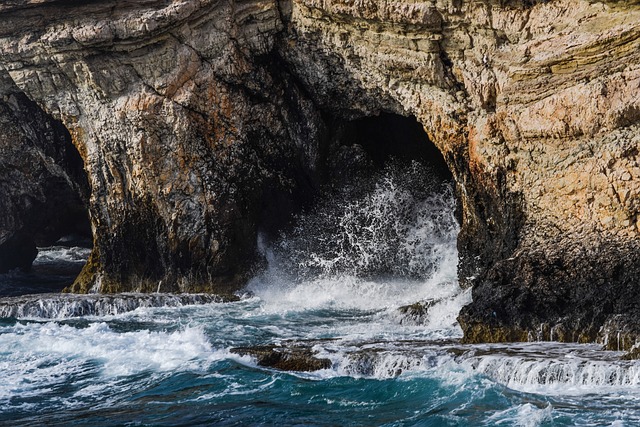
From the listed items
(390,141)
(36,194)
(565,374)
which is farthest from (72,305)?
(565,374)

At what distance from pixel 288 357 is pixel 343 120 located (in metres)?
9.71

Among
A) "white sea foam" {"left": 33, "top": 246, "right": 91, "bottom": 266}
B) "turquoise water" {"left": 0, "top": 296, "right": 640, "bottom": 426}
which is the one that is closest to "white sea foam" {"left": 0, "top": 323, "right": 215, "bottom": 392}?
"turquoise water" {"left": 0, "top": 296, "right": 640, "bottom": 426}

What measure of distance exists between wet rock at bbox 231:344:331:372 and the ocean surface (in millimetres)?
133

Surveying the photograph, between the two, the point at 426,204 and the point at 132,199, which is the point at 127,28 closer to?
the point at 132,199

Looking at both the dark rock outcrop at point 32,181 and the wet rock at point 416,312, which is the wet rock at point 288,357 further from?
the dark rock outcrop at point 32,181

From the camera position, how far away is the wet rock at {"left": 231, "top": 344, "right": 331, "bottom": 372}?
12000 millimetres

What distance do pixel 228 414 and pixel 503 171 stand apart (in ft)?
25.6

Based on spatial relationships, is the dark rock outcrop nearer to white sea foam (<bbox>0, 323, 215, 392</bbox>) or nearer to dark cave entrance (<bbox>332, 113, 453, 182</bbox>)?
dark cave entrance (<bbox>332, 113, 453, 182</bbox>)

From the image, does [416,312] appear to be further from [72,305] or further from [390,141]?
[72,305]

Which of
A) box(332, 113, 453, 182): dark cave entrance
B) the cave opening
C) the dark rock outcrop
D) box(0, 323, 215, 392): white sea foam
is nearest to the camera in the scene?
box(0, 323, 215, 392): white sea foam

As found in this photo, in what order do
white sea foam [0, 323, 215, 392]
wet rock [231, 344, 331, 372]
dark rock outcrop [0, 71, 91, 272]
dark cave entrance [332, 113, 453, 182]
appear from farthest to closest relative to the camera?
dark rock outcrop [0, 71, 91, 272]
dark cave entrance [332, 113, 453, 182]
white sea foam [0, 323, 215, 392]
wet rock [231, 344, 331, 372]

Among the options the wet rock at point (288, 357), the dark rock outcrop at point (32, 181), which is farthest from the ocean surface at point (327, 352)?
the dark rock outcrop at point (32, 181)

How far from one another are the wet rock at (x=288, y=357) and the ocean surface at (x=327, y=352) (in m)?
0.13

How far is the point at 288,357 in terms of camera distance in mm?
12367
